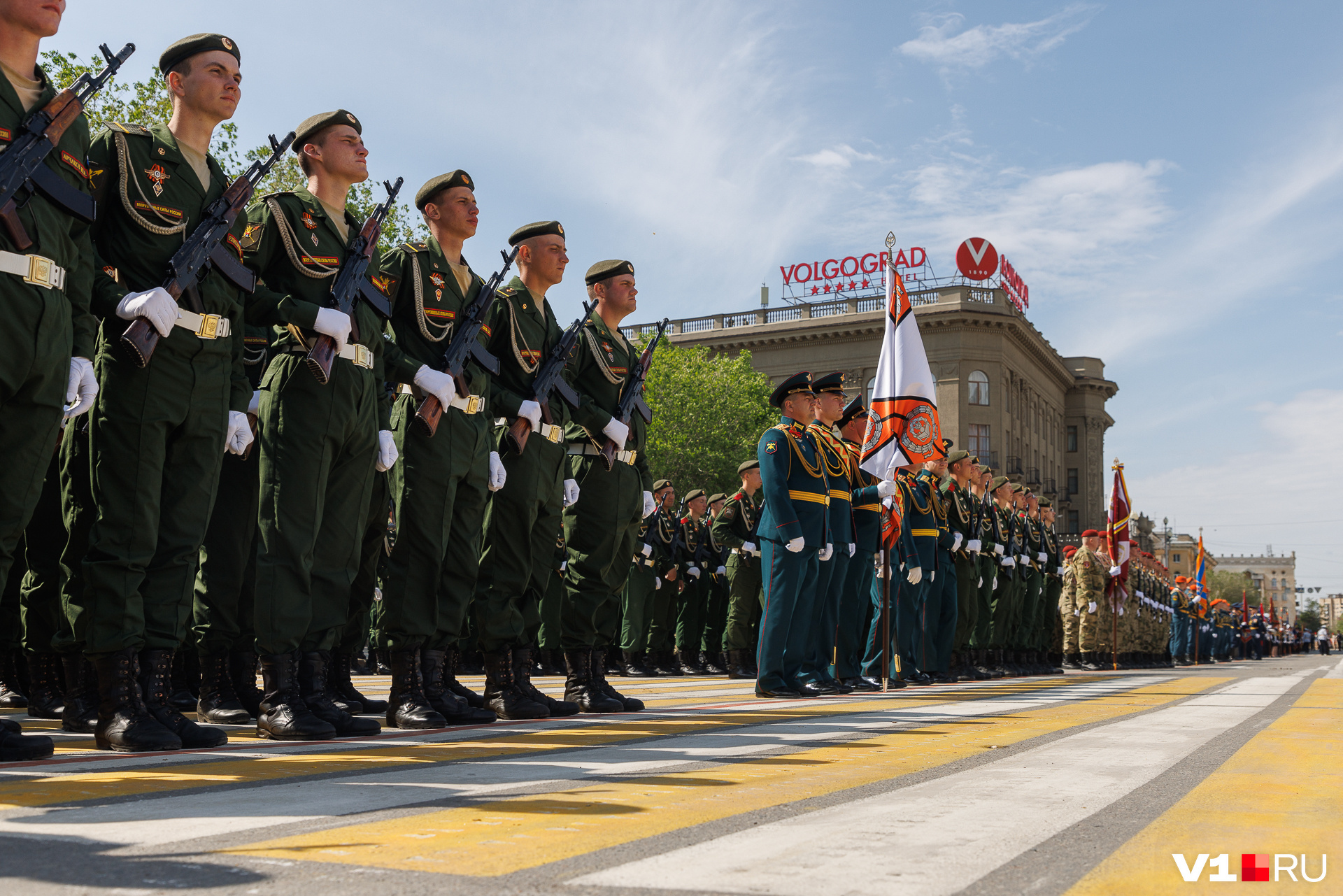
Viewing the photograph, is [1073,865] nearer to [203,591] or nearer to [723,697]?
[203,591]

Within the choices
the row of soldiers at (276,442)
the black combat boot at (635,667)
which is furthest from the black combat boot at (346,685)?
the black combat boot at (635,667)

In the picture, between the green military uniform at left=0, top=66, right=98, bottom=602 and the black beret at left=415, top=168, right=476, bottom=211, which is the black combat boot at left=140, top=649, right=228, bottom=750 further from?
the black beret at left=415, top=168, right=476, bottom=211

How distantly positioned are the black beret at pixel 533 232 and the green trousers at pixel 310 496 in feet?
5.37

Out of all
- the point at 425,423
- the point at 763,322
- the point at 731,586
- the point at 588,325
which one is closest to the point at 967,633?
the point at 731,586

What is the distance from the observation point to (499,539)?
593 centimetres

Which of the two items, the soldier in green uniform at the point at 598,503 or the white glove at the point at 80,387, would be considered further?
the soldier in green uniform at the point at 598,503

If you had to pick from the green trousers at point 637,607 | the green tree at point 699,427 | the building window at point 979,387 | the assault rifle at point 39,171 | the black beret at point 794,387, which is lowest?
the green trousers at point 637,607

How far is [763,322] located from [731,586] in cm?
4432

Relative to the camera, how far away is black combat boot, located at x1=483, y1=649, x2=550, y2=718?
225 inches

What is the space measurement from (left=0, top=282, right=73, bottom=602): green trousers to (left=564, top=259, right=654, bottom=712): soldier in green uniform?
119 inches

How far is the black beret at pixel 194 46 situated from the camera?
15.4 ft

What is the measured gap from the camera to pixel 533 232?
644cm

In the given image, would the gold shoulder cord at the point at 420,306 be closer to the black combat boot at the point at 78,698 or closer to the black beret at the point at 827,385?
the black combat boot at the point at 78,698
